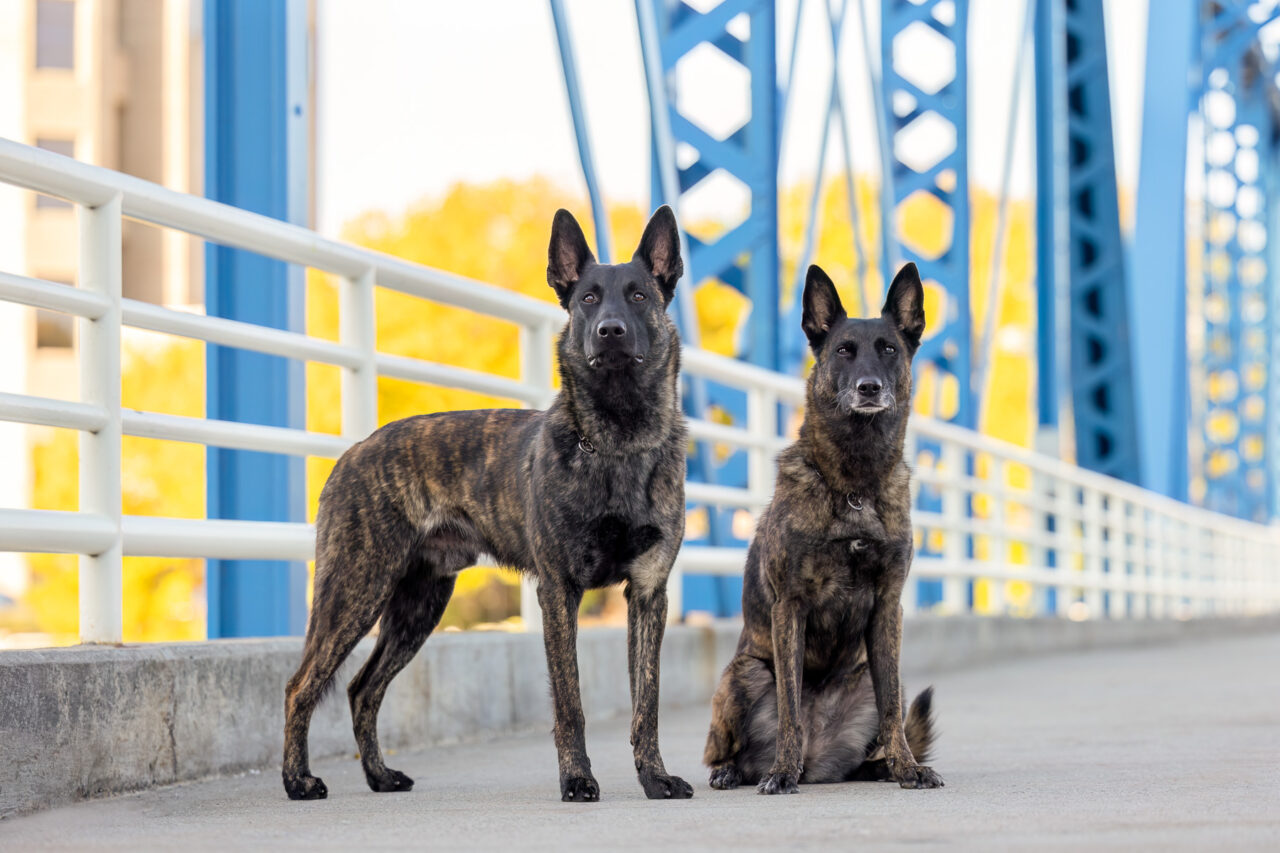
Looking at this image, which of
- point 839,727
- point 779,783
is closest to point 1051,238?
point 839,727

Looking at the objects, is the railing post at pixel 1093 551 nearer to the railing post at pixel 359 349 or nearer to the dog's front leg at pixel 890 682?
the railing post at pixel 359 349

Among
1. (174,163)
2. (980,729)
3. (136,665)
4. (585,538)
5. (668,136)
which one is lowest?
(980,729)

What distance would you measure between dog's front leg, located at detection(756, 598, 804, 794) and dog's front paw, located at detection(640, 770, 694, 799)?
23cm

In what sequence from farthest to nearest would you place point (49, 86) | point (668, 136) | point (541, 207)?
point (49, 86)
point (541, 207)
point (668, 136)

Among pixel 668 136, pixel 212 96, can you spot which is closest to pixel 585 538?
pixel 212 96

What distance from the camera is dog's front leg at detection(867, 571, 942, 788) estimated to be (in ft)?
14.8

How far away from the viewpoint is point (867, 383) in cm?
471

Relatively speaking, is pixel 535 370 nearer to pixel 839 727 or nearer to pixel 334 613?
pixel 334 613

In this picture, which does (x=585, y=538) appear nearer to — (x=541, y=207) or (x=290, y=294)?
(x=290, y=294)

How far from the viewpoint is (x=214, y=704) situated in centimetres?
473

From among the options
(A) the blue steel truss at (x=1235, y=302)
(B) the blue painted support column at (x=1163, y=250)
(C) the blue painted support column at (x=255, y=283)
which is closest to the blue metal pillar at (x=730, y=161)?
(C) the blue painted support column at (x=255, y=283)

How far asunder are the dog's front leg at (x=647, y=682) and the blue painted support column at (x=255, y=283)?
7.55ft

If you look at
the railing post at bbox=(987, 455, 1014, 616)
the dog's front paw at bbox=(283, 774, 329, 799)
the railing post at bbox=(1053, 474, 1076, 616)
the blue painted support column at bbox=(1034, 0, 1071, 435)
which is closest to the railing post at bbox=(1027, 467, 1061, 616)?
the railing post at bbox=(1053, 474, 1076, 616)

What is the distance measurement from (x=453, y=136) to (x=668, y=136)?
26.6m
